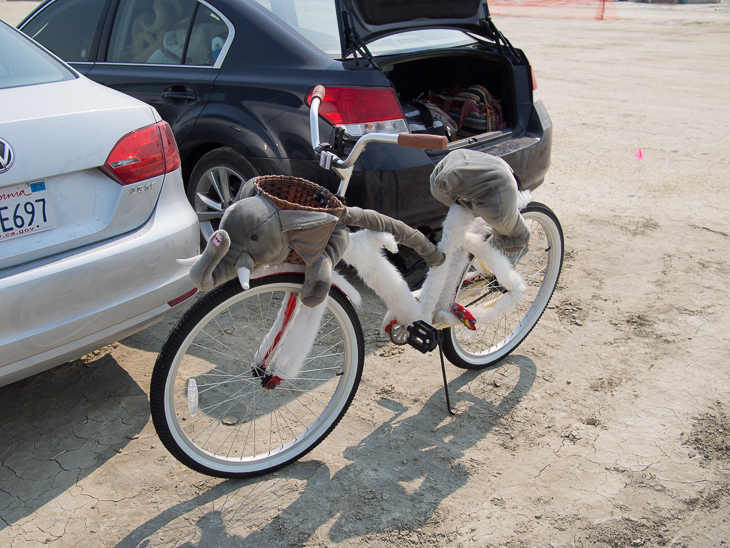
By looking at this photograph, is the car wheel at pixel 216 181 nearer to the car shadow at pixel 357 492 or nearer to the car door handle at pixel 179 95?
the car door handle at pixel 179 95

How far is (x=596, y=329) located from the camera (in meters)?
3.48

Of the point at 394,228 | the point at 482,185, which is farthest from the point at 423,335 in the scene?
the point at 482,185

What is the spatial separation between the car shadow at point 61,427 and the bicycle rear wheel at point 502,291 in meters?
1.49

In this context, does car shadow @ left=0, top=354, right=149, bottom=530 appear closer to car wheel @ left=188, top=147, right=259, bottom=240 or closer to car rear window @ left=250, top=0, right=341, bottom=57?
car wheel @ left=188, top=147, right=259, bottom=240

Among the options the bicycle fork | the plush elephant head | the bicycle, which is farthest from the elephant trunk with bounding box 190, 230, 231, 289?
the bicycle fork

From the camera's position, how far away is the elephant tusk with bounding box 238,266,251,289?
199 centimetres

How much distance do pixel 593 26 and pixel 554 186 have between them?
15.0m

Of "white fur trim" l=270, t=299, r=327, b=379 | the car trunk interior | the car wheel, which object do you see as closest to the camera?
"white fur trim" l=270, t=299, r=327, b=379

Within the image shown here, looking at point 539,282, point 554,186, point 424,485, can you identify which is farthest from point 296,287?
point 554,186

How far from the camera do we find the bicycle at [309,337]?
2197 millimetres

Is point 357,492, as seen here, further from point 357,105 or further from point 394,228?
point 357,105

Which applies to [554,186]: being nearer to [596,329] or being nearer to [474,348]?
[596,329]

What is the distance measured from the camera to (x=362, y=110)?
3139mm

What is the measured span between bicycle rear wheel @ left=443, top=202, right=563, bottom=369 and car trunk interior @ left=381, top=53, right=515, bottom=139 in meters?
1.07
